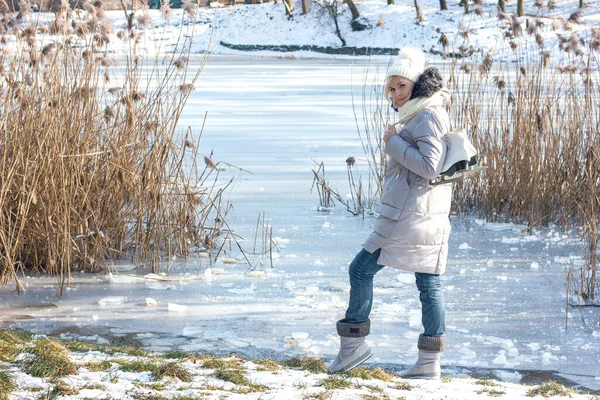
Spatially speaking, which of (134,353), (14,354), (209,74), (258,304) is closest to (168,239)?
(258,304)

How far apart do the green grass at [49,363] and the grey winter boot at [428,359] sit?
1.32m

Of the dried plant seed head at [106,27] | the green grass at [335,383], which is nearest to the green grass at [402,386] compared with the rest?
the green grass at [335,383]

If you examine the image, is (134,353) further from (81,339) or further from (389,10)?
(389,10)

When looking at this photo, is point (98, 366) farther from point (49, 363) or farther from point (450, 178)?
point (450, 178)

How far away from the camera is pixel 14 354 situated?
10.8 ft

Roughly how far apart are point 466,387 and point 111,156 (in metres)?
2.86

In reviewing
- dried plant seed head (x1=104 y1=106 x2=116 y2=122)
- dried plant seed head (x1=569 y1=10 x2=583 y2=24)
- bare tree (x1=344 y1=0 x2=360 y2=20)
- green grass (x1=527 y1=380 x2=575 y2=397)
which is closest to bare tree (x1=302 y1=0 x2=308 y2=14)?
bare tree (x1=344 y1=0 x2=360 y2=20)

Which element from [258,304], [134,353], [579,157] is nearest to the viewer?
[134,353]

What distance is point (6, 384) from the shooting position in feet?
9.52

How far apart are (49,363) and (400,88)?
5.59 feet

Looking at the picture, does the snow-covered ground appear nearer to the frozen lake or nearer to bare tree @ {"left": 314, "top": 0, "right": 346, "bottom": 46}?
the frozen lake

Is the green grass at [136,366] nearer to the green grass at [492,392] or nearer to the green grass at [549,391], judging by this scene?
the green grass at [492,392]

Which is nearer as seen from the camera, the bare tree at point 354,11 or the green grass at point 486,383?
the green grass at point 486,383

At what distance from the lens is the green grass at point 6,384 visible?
2.82 metres
